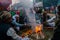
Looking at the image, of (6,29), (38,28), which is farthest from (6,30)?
(38,28)

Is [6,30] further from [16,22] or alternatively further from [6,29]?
[16,22]

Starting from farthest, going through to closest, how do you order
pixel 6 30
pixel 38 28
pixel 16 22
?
pixel 16 22 → pixel 38 28 → pixel 6 30

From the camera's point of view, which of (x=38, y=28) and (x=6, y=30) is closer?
(x=6, y=30)

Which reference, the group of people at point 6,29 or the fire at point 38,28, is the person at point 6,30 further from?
the fire at point 38,28

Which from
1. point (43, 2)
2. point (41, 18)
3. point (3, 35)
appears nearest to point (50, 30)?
point (41, 18)

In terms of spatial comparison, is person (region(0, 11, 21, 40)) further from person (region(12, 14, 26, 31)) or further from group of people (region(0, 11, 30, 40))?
person (region(12, 14, 26, 31))

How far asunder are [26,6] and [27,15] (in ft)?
0.39

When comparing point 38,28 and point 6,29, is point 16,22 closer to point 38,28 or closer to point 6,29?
point 38,28

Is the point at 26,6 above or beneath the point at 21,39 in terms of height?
above

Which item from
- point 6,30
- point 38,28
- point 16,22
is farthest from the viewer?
point 16,22

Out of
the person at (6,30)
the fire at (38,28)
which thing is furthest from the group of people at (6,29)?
the fire at (38,28)

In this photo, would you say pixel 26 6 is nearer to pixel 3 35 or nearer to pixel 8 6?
pixel 8 6

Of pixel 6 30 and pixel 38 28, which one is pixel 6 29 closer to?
pixel 6 30

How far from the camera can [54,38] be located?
6.70ft
